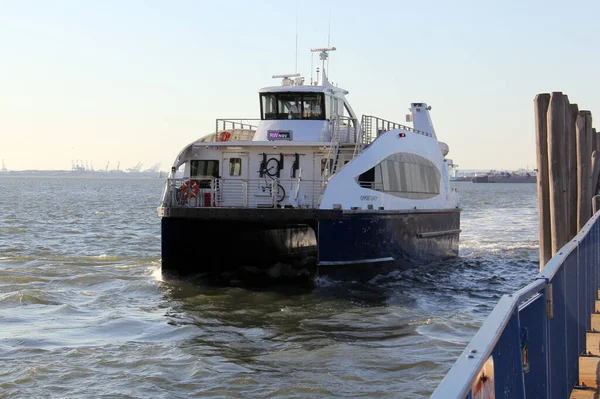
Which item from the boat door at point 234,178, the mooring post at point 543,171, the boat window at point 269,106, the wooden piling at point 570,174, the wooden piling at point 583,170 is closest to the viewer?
the mooring post at point 543,171

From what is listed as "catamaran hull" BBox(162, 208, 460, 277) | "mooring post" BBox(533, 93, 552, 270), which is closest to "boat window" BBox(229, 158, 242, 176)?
"catamaran hull" BBox(162, 208, 460, 277)

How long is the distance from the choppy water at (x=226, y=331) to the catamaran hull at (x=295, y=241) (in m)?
0.50

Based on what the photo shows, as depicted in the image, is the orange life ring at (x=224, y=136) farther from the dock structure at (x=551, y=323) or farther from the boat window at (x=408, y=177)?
the dock structure at (x=551, y=323)

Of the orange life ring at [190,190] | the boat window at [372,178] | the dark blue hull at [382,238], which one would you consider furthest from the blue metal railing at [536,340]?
the orange life ring at [190,190]

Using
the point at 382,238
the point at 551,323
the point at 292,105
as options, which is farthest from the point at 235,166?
the point at 551,323

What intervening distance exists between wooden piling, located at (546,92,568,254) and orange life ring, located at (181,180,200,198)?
759 centimetres

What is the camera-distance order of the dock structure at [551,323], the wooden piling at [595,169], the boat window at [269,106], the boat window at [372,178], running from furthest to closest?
the boat window at [269,106] < the boat window at [372,178] < the wooden piling at [595,169] < the dock structure at [551,323]

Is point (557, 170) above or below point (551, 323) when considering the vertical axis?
above

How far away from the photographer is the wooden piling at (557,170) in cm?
1276

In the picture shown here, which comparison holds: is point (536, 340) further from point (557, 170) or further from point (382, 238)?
point (382, 238)

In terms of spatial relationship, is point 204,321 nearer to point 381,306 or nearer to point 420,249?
point 381,306

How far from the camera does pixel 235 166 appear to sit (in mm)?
19031

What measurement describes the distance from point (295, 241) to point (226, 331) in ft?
28.3

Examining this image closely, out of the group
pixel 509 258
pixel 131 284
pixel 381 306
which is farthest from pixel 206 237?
pixel 509 258
